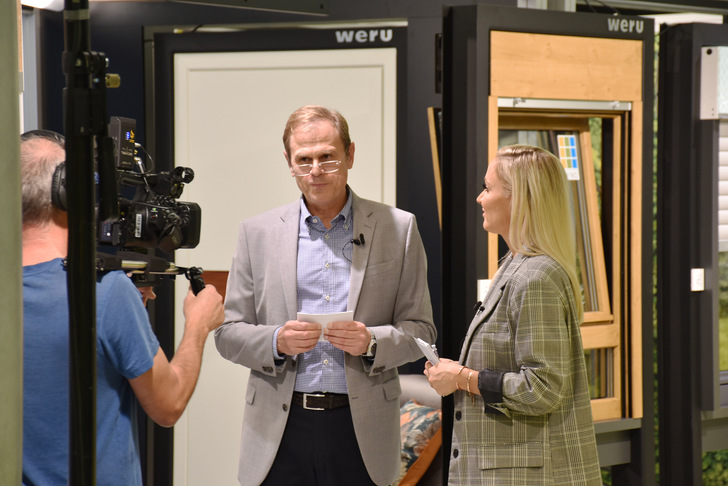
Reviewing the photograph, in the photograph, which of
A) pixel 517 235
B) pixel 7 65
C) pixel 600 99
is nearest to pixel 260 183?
pixel 600 99

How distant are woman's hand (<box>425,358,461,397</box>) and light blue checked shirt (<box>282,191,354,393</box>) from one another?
0.32 m

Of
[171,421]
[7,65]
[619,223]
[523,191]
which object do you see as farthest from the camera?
[619,223]

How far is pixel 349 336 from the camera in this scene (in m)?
2.30

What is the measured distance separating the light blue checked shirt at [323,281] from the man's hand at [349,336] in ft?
0.38

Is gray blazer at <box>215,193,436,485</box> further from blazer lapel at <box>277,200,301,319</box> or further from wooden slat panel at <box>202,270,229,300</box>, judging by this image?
wooden slat panel at <box>202,270,229,300</box>

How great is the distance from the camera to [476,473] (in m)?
2.16

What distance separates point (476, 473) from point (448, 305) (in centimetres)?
106

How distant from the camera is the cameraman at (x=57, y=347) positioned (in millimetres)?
1441

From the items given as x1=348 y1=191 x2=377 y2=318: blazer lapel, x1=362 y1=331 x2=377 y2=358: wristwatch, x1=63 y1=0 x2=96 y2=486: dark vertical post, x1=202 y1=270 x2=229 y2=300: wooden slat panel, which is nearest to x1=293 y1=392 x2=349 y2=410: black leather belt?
x1=362 y1=331 x2=377 y2=358: wristwatch

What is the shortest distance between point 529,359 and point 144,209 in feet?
3.57

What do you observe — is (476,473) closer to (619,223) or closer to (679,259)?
(619,223)

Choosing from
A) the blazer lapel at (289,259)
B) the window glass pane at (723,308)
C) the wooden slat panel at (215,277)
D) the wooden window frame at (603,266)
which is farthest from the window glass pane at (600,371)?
the wooden slat panel at (215,277)

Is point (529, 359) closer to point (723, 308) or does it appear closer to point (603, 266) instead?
point (603, 266)

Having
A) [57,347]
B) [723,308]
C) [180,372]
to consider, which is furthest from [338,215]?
[723,308]
